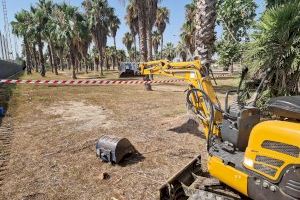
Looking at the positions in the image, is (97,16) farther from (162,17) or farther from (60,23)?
(162,17)

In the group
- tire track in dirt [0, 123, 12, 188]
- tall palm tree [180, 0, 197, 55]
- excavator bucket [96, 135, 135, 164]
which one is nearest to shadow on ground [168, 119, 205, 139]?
excavator bucket [96, 135, 135, 164]

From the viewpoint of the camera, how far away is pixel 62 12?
3716cm

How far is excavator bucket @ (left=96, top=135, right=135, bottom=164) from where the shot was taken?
20.6ft

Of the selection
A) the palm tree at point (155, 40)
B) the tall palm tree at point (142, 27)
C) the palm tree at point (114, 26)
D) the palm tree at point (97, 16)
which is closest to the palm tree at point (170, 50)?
the palm tree at point (155, 40)

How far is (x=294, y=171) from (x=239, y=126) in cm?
120

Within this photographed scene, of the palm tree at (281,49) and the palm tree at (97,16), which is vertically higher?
the palm tree at (97,16)

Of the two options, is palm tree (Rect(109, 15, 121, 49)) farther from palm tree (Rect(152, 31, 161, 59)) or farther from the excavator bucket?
the excavator bucket

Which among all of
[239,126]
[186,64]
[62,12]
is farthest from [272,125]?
[62,12]

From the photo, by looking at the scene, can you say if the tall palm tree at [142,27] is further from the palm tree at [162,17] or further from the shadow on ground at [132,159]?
the palm tree at [162,17]

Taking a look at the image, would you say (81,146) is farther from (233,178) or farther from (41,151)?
(233,178)

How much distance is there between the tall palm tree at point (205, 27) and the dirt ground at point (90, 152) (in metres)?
1.89

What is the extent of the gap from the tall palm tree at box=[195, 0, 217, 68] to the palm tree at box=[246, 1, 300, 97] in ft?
9.38

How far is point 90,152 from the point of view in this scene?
723cm

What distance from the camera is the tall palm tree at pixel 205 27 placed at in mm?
9938
